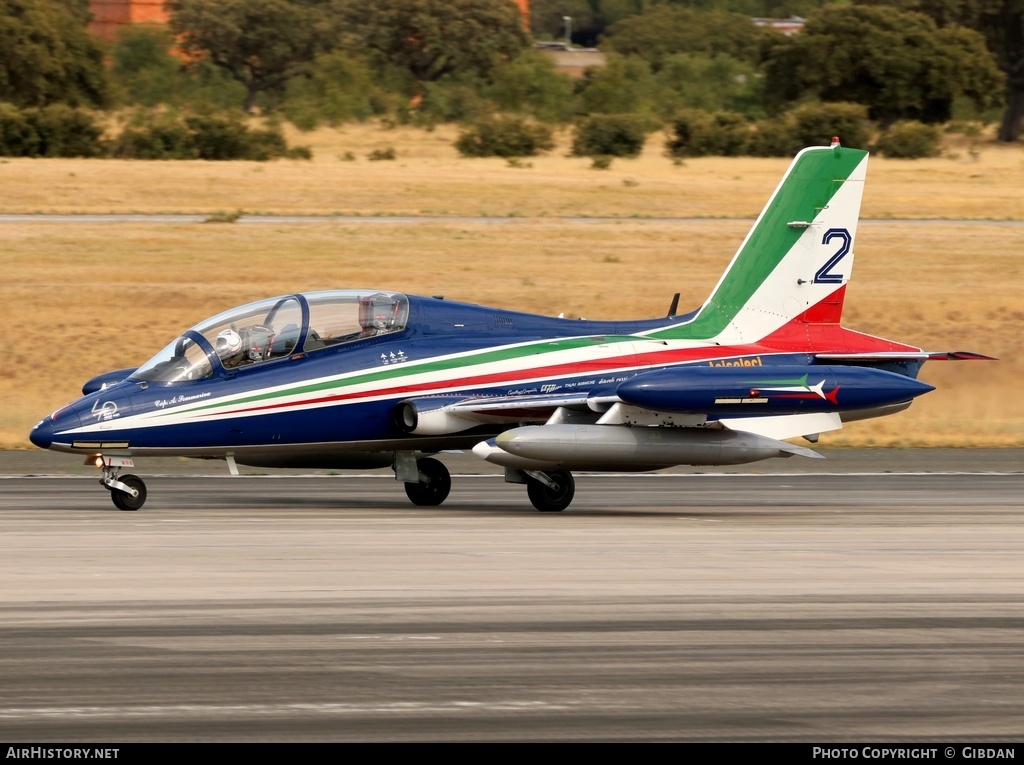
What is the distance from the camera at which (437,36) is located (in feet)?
362

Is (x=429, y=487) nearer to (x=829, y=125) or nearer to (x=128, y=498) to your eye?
(x=128, y=498)

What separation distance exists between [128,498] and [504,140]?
5684 cm

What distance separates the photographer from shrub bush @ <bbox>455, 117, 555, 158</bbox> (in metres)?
72.4

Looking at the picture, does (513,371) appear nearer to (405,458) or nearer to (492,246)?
(405,458)

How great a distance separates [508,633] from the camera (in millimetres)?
10906

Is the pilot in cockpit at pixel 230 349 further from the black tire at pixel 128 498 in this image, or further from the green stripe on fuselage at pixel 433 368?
the black tire at pixel 128 498

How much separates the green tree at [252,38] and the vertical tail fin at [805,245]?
90869 millimetres

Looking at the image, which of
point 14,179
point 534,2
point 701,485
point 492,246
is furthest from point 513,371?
point 534,2

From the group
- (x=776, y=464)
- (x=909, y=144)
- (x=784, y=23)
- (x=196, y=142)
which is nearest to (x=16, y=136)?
(x=196, y=142)

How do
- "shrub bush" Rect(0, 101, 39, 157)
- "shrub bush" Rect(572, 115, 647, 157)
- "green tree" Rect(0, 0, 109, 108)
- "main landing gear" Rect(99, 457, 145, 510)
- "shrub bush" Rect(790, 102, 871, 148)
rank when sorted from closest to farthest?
1. "main landing gear" Rect(99, 457, 145, 510)
2. "shrub bush" Rect(0, 101, 39, 157)
3. "shrub bush" Rect(572, 115, 647, 157)
4. "shrub bush" Rect(790, 102, 871, 148)
5. "green tree" Rect(0, 0, 109, 108)

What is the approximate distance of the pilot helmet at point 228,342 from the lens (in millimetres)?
17250

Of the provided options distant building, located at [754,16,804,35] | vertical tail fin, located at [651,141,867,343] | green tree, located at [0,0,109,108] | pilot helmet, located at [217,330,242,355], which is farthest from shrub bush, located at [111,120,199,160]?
distant building, located at [754,16,804,35]

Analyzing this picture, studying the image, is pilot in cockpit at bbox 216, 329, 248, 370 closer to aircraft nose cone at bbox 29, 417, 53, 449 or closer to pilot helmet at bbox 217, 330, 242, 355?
pilot helmet at bbox 217, 330, 242, 355

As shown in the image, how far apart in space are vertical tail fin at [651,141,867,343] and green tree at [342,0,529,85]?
9066 centimetres
